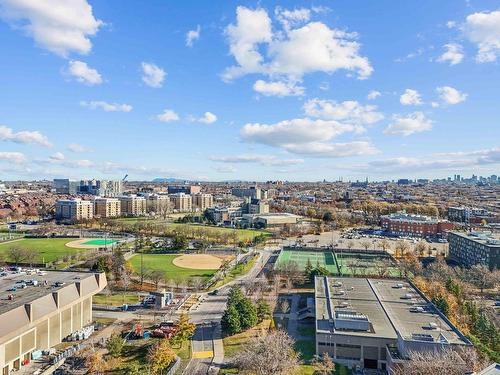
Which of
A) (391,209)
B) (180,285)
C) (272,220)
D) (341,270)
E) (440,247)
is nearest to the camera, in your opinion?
(180,285)

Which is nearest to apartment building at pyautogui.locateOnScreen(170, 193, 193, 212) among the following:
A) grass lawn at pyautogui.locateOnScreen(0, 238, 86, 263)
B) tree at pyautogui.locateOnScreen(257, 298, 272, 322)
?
grass lawn at pyautogui.locateOnScreen(0, 238, 86, 263)

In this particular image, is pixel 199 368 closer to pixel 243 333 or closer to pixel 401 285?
pixel 243 333

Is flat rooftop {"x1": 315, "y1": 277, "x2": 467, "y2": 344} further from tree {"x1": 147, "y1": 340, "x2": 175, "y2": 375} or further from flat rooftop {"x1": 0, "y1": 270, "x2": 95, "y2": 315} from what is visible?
flat rooftop {"x1": 0, "y1": 270, "x2": 95, "y2": 315}

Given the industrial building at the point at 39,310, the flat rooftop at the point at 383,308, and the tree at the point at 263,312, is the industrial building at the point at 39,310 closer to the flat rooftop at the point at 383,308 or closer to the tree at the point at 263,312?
the tree at the point at 263,312

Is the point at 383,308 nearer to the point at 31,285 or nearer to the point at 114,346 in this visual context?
the point at 114,346

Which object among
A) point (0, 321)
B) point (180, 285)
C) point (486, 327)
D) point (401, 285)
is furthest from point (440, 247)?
point (0, 321)

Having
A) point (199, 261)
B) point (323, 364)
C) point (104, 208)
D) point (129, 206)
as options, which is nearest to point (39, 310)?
point (323, 364)
